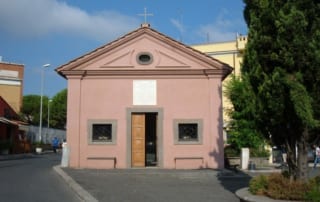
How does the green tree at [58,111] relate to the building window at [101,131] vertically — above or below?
above

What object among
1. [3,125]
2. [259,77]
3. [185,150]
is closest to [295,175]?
[259,77]

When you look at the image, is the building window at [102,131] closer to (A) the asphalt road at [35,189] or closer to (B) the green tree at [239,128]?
(A) the asphalt road at [35,189]

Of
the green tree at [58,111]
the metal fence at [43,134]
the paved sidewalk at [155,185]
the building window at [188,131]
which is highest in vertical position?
the green tree at [58,111]

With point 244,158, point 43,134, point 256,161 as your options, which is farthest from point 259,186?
point 43,134

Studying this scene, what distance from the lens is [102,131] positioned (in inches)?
868

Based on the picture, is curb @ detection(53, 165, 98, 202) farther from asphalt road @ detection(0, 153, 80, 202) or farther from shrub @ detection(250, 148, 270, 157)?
shrub @ detection(250, 148, 270, 157)

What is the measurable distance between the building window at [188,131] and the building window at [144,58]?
3.15m

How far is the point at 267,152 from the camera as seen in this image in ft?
96.8

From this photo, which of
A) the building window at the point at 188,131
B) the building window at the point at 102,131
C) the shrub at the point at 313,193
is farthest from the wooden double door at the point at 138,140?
the shrub at the point at 313,193

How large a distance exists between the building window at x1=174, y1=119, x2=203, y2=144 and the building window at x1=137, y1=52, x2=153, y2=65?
315 centimetres

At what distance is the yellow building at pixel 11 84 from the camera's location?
213 feet

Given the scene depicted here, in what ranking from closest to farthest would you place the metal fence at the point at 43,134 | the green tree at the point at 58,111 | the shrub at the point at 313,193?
the shrub at the point at 313,193 → the metal fence at the point at 43,134 → the green tree at the point at 58,111

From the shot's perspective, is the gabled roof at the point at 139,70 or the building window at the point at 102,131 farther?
the gabled roof at the point at 139,70

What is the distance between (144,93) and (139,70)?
1117 millimetres
